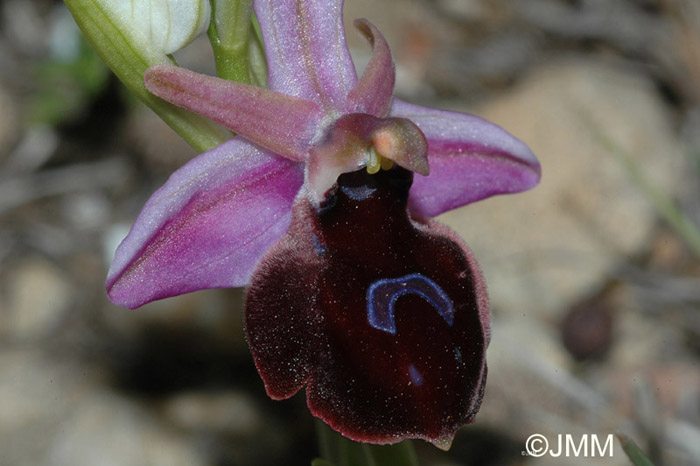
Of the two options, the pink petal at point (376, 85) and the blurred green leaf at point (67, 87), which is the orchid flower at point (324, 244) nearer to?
the pink petal at point (376, 85)

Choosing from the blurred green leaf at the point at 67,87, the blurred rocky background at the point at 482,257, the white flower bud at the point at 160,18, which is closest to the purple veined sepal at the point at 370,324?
the white flower bud at the point at 160,18

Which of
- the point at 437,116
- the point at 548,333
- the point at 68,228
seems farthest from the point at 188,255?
the point at 68,228

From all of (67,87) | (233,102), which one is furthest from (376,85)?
(67,87)

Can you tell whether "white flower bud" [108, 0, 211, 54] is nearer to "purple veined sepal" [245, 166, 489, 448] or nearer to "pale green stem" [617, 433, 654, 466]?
"purple veined sepal" [245, 166, 489, 448]

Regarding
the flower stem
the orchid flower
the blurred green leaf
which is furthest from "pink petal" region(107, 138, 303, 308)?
the blurred green leaf

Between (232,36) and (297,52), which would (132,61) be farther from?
(297,52)

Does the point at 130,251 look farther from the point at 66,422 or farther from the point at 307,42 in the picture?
the point at 66,422

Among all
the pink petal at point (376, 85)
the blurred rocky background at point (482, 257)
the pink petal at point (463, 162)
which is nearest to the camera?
the pink petal at point (376, 85)
